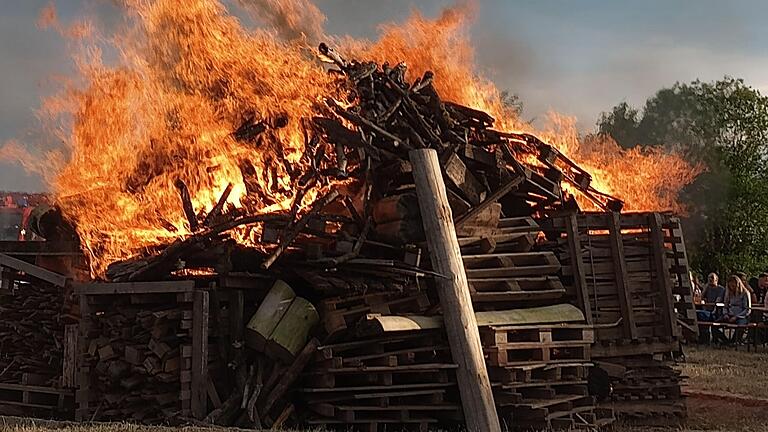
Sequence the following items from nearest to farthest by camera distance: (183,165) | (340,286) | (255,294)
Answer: (340,286), (255,294), (183,165)

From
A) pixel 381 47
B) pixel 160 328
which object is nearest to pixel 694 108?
pixel 381 47

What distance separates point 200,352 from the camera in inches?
342

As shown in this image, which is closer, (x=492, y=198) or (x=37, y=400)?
(x=492, y=198)

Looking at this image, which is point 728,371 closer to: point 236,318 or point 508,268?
point 508,268

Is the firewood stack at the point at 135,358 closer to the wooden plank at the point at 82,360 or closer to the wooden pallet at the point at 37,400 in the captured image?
the wooden plank at the point at 82,360

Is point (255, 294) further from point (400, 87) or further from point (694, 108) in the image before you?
point (694, 108)

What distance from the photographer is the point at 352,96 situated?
33.7 feet

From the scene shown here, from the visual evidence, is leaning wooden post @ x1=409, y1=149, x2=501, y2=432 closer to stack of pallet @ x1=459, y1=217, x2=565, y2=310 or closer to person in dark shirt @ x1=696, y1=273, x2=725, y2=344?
stack of pallet @ x1=459, y1=217, x2=565, y2=310

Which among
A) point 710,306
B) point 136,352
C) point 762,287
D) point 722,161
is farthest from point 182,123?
point 722,161

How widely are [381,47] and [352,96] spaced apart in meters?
2.28

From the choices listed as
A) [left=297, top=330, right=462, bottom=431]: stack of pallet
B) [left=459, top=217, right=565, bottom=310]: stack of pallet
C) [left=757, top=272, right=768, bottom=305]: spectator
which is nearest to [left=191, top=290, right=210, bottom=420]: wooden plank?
[left=297, top=330, right=462, bottom=431]: stack of pallet

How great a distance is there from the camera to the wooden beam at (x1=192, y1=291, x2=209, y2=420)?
28.3 feet

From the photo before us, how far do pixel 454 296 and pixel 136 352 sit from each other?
3763 millimetres

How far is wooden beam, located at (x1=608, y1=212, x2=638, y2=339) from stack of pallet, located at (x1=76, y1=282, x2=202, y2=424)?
5528 mm
